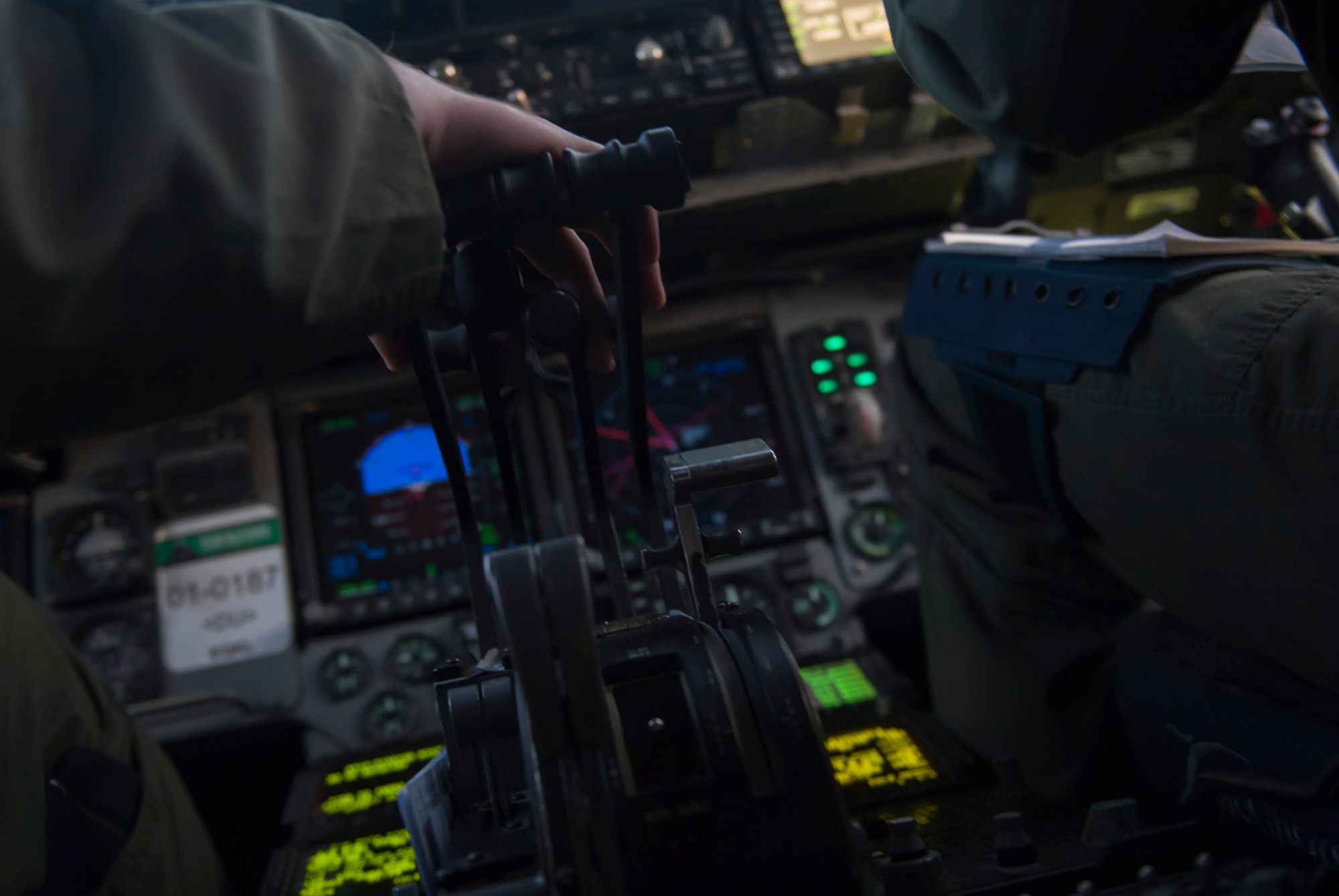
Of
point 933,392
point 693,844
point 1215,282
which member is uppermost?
point 1215,282

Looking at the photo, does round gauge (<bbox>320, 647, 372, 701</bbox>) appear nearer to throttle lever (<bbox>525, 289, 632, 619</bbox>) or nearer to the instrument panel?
the instrument panel

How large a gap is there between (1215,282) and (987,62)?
38 centimetres

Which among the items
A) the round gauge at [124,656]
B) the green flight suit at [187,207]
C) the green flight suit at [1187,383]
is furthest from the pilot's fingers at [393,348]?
the round gauge at [124,656]

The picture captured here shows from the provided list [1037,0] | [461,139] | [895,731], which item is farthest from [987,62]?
[895,731]

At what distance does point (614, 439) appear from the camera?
8.43ft

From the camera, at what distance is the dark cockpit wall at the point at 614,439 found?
234cm

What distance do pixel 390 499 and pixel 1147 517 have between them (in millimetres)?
1926

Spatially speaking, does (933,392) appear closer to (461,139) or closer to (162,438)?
(461,139)

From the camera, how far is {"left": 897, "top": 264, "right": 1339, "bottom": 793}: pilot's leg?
0.91 meters

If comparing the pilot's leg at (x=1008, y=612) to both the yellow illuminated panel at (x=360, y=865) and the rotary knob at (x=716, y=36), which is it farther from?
the rotary knob at (x=716, y=36)

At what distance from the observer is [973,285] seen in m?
1.42

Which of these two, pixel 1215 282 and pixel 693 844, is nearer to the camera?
pixel 693 844

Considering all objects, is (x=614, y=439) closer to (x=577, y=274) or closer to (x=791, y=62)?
(x=791, y=62)

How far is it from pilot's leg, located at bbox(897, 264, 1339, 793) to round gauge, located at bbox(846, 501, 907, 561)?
77 centimetres
